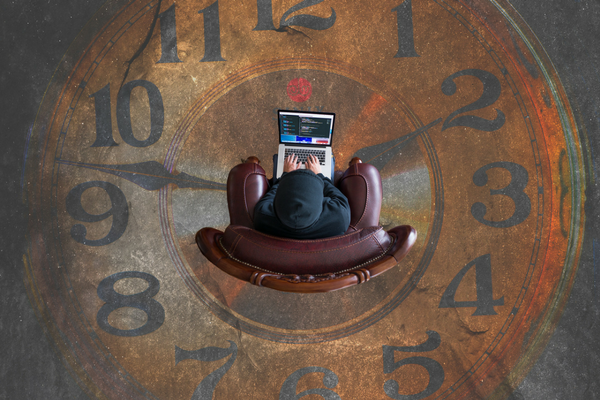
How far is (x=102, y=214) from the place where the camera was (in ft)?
10.0

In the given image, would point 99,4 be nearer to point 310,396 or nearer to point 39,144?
point 39,144

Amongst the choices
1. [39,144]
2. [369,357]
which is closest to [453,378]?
[369,357]

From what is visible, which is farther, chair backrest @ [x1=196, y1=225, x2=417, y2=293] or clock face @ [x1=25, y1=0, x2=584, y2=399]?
clock face @ [x1=25, y1=0, x2=584, y2=399]

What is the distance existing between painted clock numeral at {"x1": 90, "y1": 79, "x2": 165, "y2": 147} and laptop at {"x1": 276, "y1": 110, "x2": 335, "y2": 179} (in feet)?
3.81

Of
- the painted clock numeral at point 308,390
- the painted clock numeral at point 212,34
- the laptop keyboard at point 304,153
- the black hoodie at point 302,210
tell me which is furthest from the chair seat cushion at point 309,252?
the painted clock numeral at point 212,34

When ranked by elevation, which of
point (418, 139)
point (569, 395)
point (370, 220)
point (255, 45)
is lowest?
point (569, 395)

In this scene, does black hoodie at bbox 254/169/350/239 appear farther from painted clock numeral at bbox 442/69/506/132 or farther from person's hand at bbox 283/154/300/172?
painted clock numeral at bbox 442/69/506/132

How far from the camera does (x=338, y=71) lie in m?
3.08

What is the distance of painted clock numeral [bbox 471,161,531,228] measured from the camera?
3066mm

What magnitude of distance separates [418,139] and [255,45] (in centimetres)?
156

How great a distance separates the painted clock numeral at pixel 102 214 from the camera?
3047mm

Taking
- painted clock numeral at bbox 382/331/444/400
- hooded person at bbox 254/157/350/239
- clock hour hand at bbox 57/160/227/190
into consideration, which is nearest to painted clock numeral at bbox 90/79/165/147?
clock hour hand at bbox 57/160/227/190

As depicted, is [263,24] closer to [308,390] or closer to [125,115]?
[125,115]

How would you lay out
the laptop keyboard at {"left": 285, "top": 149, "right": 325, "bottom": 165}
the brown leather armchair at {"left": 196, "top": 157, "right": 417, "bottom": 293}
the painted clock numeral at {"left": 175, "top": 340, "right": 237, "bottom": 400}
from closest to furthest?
the brown leather armchair at {"left": 196, "top": 157, "right": 417, "bottom": 293} < the laptop keyboard at {"left": 285, "top": 149, "right": 325, "bottom": 165} < the painted clock numeral at {"left": 175, "top": 340, "right": 237, "bottom": 400}
